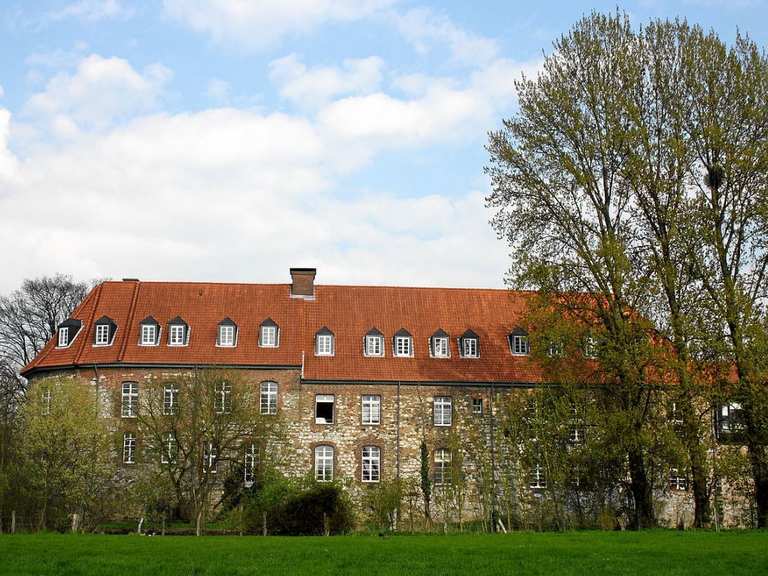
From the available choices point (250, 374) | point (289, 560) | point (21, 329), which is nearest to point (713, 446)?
point (289, 560)

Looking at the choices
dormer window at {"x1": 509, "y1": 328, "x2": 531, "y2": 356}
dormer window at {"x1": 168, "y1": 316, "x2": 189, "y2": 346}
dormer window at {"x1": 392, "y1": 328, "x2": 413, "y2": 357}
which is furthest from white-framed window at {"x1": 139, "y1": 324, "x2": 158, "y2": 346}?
dormer window at {"x1": 509, "y1": 328, "x2": 531, "y2": 356}

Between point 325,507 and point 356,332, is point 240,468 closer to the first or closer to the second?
point 325,507

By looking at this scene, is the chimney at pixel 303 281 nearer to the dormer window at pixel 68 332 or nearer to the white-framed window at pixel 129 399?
the white-framed window at pixel 129 399

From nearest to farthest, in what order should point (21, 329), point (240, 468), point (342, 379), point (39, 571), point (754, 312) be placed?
1. point (39, 571)
2. point (754, 312)
3. point (240, 468)
4. point (342, 379)
5. point (21, 329)

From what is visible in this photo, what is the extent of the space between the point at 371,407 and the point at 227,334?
6852 millimetres

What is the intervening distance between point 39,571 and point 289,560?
444 centimetres

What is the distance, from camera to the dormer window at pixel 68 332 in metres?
41.3

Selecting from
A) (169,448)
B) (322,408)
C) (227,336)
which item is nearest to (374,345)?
(322,408)

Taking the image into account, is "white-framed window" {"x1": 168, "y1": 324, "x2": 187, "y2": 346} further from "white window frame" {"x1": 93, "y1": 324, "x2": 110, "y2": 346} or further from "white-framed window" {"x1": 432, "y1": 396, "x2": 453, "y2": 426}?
"white-framed window" {"x1": 432, "y1": 396, "x2": 453, "y2": 426}

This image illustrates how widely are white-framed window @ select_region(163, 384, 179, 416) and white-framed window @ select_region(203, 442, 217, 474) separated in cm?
175

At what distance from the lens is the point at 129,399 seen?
3969 centimetres

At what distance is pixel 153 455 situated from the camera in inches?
1475

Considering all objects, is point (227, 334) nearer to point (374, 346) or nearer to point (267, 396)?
point (267, 396)

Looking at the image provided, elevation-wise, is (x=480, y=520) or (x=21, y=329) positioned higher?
(x=21, y=329)
